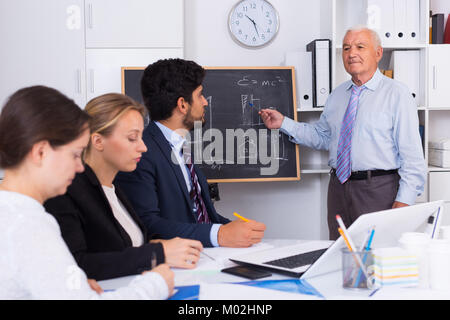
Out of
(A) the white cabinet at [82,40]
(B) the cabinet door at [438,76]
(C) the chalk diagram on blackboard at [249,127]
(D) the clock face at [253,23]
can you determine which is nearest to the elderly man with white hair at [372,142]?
(C) the chalk diagram on blackboard at [249,127]

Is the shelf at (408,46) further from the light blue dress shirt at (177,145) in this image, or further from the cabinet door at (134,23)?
the light blue dress shirt at (177,145)

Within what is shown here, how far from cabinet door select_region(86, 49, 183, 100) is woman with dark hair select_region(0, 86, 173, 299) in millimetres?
2127

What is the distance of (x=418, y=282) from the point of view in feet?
3.97

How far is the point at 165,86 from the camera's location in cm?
210

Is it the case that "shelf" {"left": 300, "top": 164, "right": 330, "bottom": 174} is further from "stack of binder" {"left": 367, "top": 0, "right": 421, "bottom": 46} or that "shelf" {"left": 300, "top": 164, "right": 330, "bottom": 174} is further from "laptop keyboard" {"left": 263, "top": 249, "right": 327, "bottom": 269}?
"laptop keyboard" {"left": 263, "top": 249, "right": 327, "bottom": 269}

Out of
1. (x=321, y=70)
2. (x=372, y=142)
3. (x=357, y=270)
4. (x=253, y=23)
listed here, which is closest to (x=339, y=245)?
(x=357, y=270)

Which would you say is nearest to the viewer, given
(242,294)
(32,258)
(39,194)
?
(32,258)

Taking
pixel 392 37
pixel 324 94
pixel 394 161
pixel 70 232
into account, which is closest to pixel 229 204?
pixel 324 94

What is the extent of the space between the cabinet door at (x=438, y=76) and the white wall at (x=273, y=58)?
685 mm

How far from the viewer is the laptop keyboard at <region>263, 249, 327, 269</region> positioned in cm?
138

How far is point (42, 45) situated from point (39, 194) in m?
2.31

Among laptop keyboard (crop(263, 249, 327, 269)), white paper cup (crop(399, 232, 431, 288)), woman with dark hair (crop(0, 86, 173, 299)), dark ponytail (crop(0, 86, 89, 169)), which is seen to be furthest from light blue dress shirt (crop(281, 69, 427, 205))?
dark ponytail (crop(0, 86, 89, 169))

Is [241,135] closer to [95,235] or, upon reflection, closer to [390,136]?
[390,136]

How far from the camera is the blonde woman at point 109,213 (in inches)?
51.6
